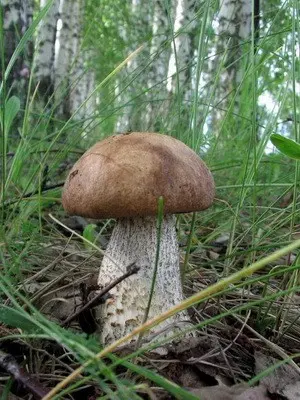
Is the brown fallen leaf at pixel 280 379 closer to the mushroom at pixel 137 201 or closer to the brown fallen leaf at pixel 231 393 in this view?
the brown fallen leaf at pixel 231 393

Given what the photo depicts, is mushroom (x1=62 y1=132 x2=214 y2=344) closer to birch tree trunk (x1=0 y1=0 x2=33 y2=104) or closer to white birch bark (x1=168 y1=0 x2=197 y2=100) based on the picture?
white birch bark (x1=168 y1=0 x2=197 y2=100)

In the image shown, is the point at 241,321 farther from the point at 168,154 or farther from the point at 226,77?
the point at 226,77

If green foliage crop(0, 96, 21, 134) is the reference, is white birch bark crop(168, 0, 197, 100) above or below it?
above

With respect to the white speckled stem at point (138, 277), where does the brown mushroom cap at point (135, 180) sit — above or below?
above

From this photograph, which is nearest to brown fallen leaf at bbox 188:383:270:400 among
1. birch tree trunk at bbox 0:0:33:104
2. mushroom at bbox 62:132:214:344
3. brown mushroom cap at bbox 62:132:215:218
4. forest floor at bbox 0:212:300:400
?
forest floor at bbox 0:212:300:400

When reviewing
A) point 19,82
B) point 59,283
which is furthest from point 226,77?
point 59,283

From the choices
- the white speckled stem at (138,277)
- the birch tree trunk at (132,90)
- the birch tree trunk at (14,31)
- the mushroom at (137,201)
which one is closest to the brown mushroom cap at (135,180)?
the mushroom at (137,201)

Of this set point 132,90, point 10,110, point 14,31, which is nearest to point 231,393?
point 10,110

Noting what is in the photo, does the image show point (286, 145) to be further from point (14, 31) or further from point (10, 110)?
point (14, 31)
